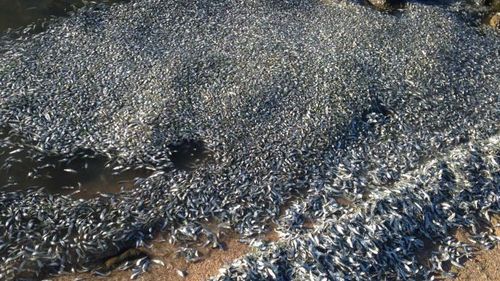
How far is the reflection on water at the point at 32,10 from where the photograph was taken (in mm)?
13617

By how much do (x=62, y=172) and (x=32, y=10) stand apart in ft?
20.5

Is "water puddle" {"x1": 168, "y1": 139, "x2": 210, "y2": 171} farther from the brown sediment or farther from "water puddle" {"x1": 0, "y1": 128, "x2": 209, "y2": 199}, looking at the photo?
the brown sediment

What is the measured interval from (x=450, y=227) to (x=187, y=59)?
7438 millimetres

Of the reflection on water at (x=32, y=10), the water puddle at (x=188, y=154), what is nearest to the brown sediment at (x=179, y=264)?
the water puddle at (x=188, y=154)

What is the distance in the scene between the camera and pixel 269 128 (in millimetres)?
11297

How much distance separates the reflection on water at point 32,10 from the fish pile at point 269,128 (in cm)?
66

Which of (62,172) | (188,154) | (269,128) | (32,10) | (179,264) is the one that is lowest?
(179,264)

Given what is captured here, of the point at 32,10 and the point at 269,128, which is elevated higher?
the point at 32,10

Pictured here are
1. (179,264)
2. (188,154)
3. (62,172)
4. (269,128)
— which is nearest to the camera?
(179,264)

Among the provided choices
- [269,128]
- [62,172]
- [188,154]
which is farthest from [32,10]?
[269,128]

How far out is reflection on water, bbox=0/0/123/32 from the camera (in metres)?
13.6

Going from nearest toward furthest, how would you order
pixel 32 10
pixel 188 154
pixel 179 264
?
pixel 179 264
pixel 188 154
pixel 32 10

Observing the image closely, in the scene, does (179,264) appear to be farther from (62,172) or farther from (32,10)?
(32,10)

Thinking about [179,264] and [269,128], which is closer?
[179,264]
